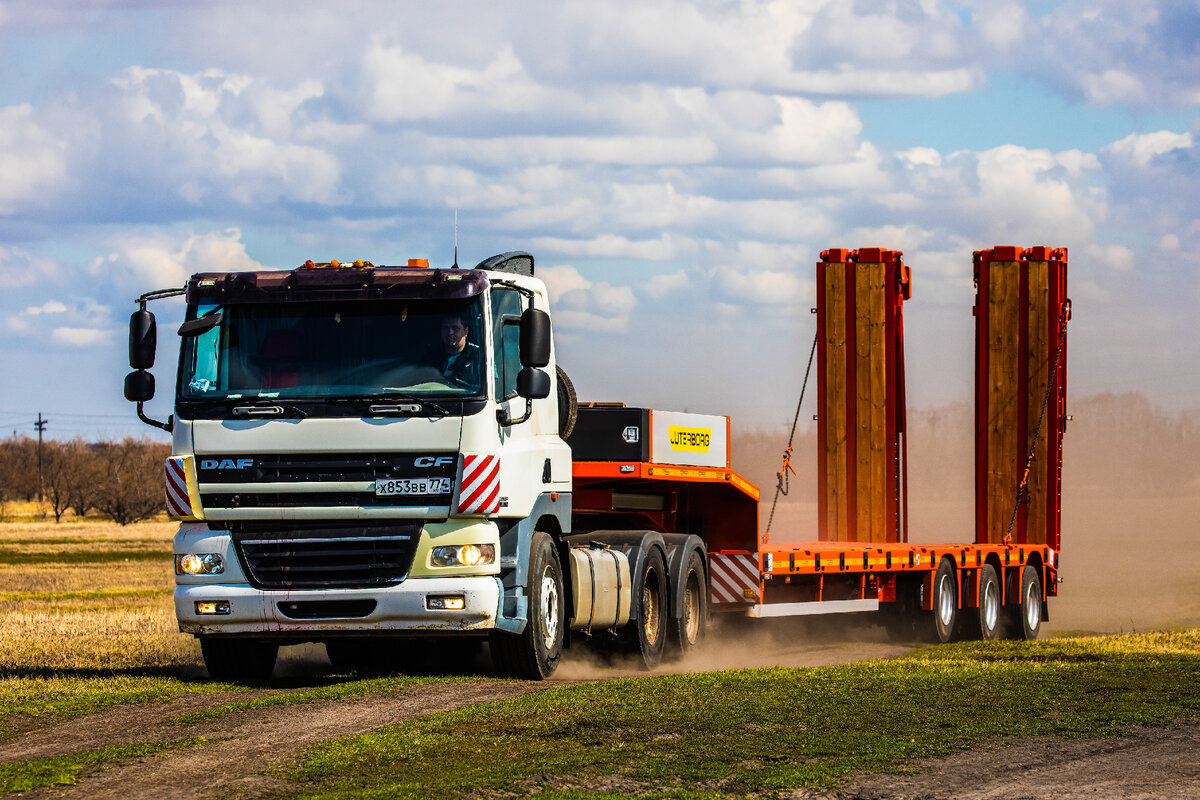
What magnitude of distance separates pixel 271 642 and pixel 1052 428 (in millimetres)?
11884

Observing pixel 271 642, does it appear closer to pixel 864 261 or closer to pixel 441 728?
pixel 441 728

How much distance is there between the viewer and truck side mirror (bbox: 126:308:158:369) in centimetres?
1230

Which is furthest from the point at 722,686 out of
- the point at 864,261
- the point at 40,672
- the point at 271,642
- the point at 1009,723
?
the point at 864,261

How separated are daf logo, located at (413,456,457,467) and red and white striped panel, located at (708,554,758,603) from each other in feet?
18.8

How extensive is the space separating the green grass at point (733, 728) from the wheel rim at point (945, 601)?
214 inches

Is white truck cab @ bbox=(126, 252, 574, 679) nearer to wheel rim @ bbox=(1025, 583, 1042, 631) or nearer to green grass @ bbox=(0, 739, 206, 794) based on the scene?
green grass @ bbox=(0, 739, 206, 794)

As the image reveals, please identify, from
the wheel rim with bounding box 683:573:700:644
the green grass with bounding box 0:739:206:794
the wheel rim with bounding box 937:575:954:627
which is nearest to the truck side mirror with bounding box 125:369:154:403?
the green grass with bounding box 0:739:206:794

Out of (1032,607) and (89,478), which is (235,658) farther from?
(89,478)

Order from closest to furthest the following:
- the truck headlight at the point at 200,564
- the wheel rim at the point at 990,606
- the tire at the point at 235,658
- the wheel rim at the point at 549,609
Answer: the truck headlight at the point at 200,564, the wheel rim at the point at 549,609, the tire at the point at 235,658, the wheel rim at the point at 990,606

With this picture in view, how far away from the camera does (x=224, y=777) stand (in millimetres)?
8359

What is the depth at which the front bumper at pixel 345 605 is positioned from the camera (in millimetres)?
12078

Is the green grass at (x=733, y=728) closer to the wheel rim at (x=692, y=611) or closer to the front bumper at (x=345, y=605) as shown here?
the front bumper at (x=345, y=605)

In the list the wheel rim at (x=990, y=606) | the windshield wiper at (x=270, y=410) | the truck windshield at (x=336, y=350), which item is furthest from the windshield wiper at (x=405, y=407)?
the wheel rim at (x=990, y=606)

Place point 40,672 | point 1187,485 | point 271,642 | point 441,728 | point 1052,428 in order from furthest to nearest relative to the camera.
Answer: point 1187,485 < point 1052,428 < point 40,672 < point 271,642 < point 441,728
